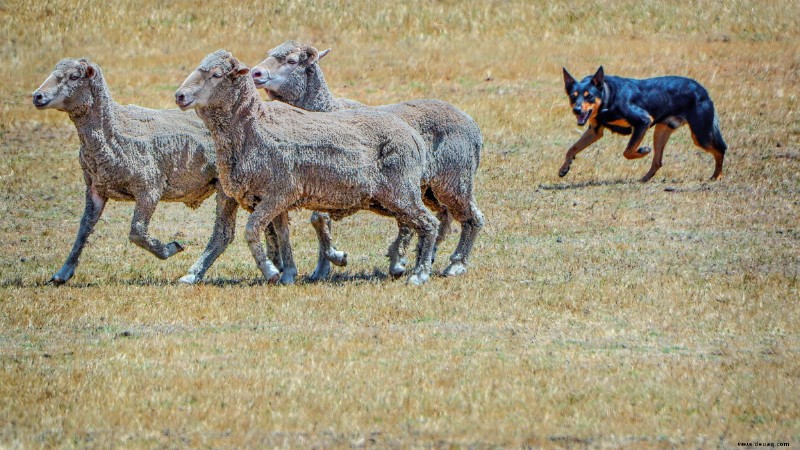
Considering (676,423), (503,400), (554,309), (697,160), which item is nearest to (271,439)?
(503,400)

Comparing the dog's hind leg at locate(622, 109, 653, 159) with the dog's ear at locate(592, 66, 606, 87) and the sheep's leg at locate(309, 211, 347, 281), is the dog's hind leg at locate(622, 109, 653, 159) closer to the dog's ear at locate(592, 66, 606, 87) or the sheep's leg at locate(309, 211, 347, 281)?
the dog's ear at locate(592, 66, 606, 87)

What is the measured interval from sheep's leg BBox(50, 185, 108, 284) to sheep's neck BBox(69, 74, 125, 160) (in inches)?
19.9

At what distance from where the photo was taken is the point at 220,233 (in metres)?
13.1

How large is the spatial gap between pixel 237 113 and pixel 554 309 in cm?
337

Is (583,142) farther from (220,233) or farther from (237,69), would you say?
(237,69)

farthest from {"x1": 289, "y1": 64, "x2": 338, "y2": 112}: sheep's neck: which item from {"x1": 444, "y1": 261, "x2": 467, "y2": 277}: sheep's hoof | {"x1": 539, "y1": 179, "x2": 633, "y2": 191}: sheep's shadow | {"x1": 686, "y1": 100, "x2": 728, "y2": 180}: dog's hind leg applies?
{"x1": 686, "y1": 100, "x2": 728, "y2": 180}: dog's hind leg

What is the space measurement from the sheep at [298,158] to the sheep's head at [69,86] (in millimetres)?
1197

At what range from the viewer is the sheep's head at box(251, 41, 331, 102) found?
13.8m

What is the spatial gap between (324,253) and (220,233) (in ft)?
3.40

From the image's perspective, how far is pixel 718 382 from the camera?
9.00 meters

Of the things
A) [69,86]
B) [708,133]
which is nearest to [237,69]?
[69,86]

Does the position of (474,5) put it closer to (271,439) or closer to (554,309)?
(554,309)

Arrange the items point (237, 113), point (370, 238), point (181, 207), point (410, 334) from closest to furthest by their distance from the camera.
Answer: point (410, 334) < point (237, 113) < point (370, 238) < point (181, 207)

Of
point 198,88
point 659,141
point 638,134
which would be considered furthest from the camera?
point 659,141
